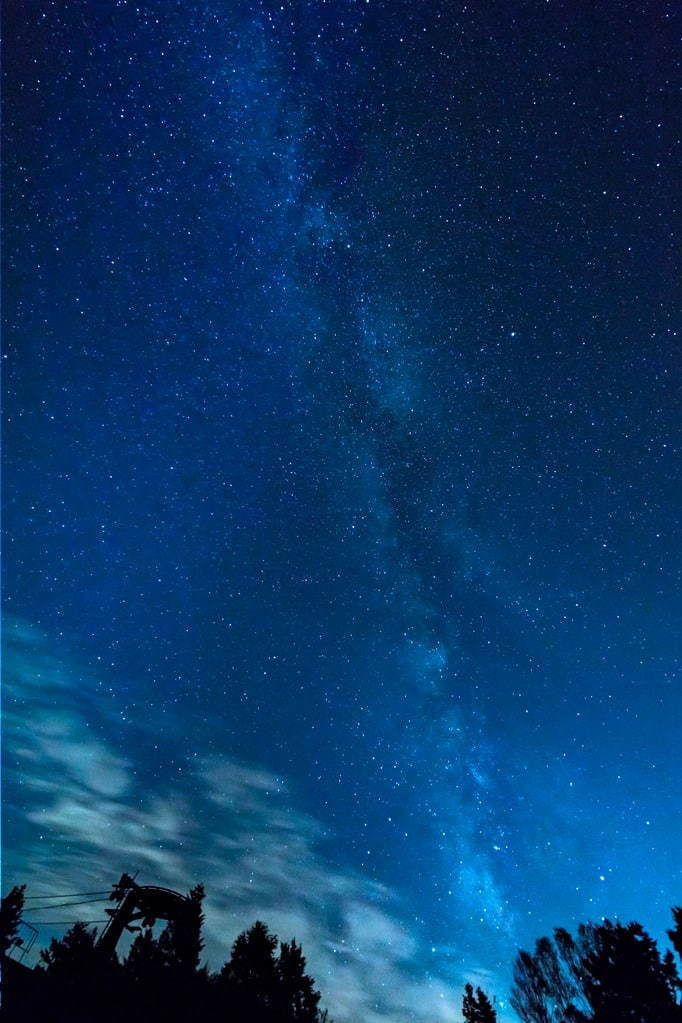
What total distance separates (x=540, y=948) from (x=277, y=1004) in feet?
47.5

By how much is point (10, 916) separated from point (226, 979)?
70.4 ft

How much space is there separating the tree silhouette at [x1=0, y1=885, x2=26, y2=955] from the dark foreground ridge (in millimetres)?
5662

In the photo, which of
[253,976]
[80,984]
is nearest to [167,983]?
[80,984]

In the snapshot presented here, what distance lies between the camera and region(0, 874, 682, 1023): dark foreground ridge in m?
19.2

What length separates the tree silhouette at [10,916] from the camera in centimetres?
3478

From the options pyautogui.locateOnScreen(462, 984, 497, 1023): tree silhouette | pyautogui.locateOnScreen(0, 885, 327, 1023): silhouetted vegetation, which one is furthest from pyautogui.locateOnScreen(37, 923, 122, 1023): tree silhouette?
pyautogui.locateOnScreen(462, 984, 497, 1023): tree silhouette

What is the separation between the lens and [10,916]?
36.2 meters

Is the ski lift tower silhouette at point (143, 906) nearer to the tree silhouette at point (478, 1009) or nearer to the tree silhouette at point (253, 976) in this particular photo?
the tree silhouette at point (253, 976)

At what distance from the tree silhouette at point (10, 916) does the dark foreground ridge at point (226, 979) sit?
5.66 metres

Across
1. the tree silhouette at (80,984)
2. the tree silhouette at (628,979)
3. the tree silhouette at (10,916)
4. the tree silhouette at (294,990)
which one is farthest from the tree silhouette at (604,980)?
the tree silhouette at (10,916)

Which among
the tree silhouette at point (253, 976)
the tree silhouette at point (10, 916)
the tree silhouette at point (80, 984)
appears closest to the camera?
the tree silhouette at point (80, 984)

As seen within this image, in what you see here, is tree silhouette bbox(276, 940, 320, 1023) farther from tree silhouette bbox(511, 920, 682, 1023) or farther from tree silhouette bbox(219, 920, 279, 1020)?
tree silhouette bbox(511, 920, 682, 1023)

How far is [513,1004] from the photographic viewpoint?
27.7 metres

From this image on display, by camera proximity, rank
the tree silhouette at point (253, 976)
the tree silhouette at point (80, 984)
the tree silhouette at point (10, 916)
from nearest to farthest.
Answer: the tree silhouette at point (80, 984), the tree silhouette at point (253, 976), the tree silhouette at point (10, 916)
